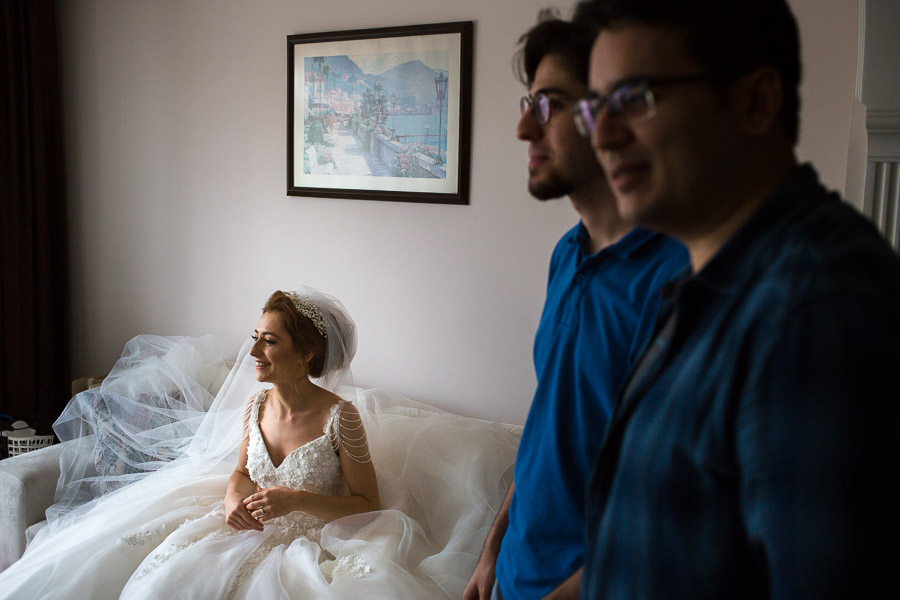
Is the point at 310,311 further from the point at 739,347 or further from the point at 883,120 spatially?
the point at 739,347

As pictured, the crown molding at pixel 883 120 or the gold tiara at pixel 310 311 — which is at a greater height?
the crown molding at pixel 883 120

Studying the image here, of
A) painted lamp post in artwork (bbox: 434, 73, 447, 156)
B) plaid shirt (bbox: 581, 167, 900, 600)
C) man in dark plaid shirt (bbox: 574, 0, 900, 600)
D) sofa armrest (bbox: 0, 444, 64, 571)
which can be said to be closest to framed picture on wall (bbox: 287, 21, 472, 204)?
painted lamp post in artwork (bbox: 434, 73, 447, 156)

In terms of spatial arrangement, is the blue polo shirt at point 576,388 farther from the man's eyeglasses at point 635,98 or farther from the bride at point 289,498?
the bride at point 289,498

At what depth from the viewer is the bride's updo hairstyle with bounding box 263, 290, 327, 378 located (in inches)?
86.4

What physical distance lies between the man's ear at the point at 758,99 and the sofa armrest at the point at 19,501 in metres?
2.66

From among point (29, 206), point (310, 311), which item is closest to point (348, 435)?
point (310, 311)

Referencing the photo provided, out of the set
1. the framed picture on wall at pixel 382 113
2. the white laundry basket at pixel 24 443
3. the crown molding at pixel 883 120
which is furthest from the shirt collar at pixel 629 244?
the white laundry basket at pixel 24 443

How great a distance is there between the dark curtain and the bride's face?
6.28 ft

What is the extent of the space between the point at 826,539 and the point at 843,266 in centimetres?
20

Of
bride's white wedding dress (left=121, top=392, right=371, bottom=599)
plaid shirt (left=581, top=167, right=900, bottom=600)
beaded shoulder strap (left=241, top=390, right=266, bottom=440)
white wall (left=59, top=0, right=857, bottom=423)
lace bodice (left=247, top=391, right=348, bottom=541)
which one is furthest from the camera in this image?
white wall (left=59, top=0, right=857, bottom=423)

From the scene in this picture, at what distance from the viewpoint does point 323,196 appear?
2.94 m

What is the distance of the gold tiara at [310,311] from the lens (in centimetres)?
223

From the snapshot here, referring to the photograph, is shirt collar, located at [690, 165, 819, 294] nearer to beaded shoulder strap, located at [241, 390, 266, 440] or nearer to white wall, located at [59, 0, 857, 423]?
white wall, located at [59, 0, 857, 423]

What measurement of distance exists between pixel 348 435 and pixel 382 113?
1347 millimetres
